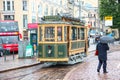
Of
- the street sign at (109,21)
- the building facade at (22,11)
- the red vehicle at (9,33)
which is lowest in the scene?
the red vehicle at (9,33)

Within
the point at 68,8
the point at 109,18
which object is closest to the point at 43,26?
the point at 109,18

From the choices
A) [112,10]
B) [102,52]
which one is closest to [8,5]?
[112,10]

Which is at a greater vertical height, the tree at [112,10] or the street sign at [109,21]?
the tree at [112,10]

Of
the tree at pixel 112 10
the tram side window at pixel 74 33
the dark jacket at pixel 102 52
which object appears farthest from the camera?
the tree at pixel 112 10

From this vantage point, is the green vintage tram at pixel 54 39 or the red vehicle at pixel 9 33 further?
the red vehicle at pixel 9 33

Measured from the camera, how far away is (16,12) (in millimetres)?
66188

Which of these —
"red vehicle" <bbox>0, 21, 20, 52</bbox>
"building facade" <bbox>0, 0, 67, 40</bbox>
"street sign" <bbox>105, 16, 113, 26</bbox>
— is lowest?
"red vehicle" <bbox>0, 21, 20, 52</bbox>

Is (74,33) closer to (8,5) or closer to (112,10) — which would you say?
(8,5)

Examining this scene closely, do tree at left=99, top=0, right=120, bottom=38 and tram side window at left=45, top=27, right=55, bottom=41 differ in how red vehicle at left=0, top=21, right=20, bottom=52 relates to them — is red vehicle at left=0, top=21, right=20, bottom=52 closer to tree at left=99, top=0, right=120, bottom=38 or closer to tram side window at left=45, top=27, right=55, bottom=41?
tram side window at left=45, top=27, right=55, bottom=41

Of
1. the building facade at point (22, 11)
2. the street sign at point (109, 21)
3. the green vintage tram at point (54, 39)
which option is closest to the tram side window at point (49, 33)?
the green vintage tram at point (54, 39)

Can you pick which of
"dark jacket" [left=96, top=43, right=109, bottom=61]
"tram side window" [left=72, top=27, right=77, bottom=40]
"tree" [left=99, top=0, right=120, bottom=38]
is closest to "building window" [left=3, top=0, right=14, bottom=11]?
"tree" [left=99, top=0, right=120, bottom=38]

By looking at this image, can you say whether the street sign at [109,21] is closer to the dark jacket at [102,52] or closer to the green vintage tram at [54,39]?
the green vintage tram at [54,39]

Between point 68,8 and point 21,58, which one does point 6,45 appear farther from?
point 68,8

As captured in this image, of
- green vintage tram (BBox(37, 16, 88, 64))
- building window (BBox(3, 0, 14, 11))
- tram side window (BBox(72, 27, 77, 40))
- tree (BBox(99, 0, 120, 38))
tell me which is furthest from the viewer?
tree (BBox(99, 0, 120, 38))
